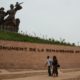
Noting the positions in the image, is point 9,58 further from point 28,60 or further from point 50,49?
point 50,49

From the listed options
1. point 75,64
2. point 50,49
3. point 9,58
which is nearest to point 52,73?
point 9,58

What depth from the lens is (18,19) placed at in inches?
1361

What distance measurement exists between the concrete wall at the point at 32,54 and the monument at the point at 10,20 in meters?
4.75

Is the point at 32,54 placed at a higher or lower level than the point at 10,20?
lower

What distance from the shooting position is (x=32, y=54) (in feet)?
96.8

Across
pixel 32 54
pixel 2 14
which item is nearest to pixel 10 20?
pixel 2 14

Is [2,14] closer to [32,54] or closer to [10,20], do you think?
[10,20]

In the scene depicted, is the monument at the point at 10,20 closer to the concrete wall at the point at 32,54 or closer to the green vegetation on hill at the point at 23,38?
the green vegetation on hill at the point at 23,38

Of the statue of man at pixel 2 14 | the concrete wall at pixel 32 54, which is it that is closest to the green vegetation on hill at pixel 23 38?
the concrete wall at pixel 32 54

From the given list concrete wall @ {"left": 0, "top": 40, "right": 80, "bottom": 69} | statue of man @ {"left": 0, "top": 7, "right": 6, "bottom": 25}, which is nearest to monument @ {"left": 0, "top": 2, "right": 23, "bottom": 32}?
statue of man @ {"left": 0, "top": 7, "right": 6, "bottom": 25}

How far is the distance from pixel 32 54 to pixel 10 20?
5.88 metres

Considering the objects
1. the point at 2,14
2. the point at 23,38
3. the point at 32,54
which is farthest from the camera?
the point at 2,14

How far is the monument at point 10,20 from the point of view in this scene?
111 ft

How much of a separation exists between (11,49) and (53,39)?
26.1 feet
